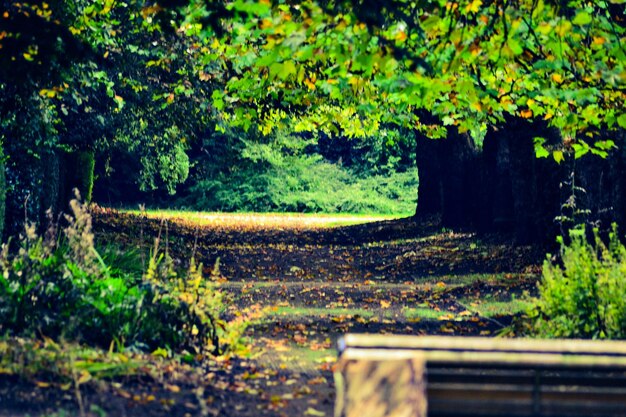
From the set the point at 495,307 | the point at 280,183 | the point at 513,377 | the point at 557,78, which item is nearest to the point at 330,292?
the point at 495,307

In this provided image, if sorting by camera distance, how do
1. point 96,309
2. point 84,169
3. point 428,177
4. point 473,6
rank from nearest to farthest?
point 96,309 → point 473,6 → point 84,169 → point 428,177

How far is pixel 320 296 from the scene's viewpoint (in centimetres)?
1248

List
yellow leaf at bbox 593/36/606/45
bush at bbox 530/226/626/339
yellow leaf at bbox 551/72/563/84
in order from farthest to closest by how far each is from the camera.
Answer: yellow leaf at bbox 551/72/563/84 < yellow leaf at bbox 593/36/606/45 < bush at bbox 530/226/626/339

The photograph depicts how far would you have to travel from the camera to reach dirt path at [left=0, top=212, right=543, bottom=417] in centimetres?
641

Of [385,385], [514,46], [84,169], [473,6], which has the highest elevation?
[473,6]

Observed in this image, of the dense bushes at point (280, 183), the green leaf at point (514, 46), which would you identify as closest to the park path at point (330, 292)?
the green leaf at point (514, 46)

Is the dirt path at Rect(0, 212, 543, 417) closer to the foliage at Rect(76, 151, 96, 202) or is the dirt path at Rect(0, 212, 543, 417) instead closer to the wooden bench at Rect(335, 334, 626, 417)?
the foliage at Rect(76, 151, 96, 202)

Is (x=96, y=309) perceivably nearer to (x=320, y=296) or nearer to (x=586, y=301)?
(x=586, y=301)

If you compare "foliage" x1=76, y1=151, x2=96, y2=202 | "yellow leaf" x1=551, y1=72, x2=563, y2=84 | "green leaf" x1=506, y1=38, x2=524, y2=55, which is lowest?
"foliage" x1=76, y1=151, x2=96, y2=202

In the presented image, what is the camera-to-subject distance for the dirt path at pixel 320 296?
21.0 ft

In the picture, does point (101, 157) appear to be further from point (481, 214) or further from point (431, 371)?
point (431, 371)

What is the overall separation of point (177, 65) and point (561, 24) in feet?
39.6

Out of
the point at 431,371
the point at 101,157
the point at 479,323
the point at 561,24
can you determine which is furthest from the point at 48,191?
the point at 101,157

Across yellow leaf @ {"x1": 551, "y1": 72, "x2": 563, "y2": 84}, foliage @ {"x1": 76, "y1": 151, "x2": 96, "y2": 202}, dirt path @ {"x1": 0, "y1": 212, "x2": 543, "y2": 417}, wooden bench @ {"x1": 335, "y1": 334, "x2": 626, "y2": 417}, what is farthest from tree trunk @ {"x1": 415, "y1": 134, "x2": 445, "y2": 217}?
wooden bench @ {"x1": 335, "y1": 334, "x2": 626, "y2": 417}
